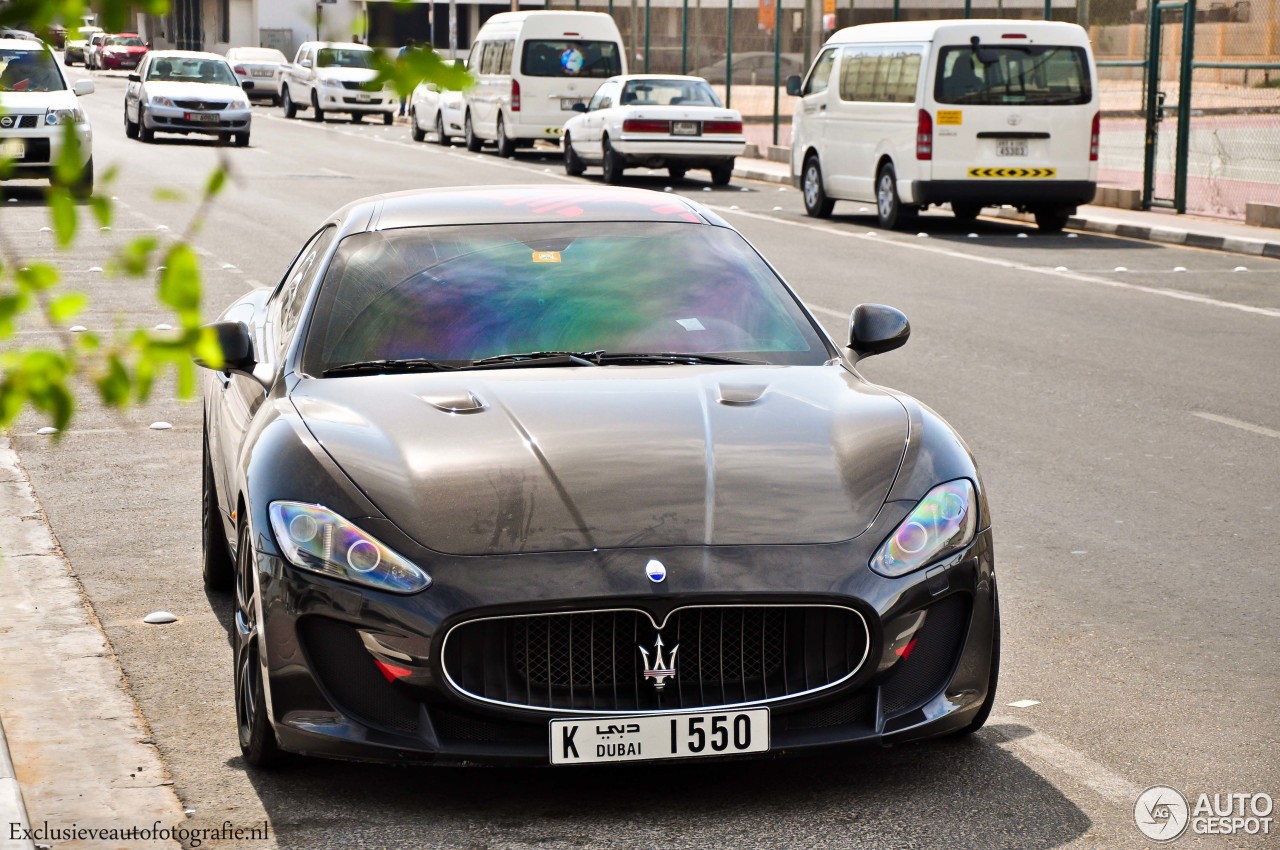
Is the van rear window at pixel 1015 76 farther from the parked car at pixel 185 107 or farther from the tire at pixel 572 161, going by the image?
the parked car at pixel 185 107

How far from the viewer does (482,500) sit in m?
4.27

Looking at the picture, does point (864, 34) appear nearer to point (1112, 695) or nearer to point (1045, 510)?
point (1045, 510)

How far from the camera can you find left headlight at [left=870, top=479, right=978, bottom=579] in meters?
4.24

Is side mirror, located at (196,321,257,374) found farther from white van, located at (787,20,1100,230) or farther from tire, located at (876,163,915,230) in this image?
tire, located at (876,163,915,230)

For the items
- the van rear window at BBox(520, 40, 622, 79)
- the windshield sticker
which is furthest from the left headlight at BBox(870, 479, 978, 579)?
the windshield sticker

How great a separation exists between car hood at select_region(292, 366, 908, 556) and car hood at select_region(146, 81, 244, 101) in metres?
30.7

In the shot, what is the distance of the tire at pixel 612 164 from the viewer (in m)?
27.6

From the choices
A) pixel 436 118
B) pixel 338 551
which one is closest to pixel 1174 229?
pixel 338 551

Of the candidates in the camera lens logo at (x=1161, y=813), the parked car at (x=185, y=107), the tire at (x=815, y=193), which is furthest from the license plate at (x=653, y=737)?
the parked car at (x=185, y=107)

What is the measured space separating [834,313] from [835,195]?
9349 mm

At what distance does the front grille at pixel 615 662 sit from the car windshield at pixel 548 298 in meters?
1.31

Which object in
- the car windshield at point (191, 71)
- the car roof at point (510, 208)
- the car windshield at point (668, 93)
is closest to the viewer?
the car roof at point (510, 208)

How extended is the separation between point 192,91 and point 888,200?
1733cm

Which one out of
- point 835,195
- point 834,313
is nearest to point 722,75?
point 835,195
